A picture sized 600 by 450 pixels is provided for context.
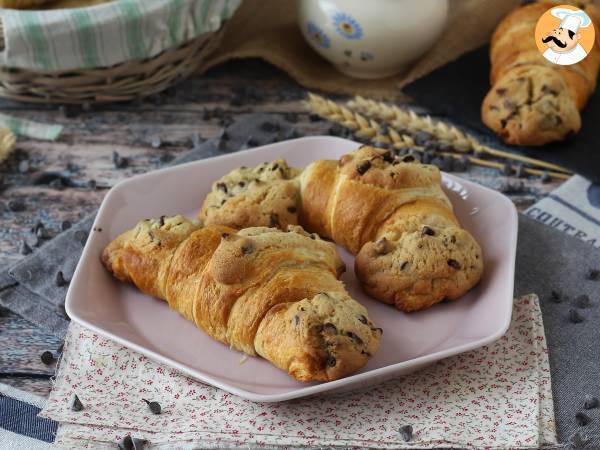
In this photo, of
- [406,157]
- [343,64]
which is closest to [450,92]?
[343,64]

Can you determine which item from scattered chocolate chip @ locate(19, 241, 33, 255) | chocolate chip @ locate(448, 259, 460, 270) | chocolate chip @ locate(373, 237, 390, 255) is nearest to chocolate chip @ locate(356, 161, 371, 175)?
chocolate chip @ locate(373, 237, 390, 255)

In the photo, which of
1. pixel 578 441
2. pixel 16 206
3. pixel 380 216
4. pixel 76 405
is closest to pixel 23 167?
pixel 16 206

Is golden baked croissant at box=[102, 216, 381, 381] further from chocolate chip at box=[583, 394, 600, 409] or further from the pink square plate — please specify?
chocolate chip at box=[583, 394, 600, 409]

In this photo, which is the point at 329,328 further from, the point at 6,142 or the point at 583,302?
the point at 6,142

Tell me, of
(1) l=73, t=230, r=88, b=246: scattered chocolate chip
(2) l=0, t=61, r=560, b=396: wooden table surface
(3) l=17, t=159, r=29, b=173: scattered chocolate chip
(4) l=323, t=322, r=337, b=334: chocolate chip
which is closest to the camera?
(4) l=323, t=322, r=337, b=334: chocolate chip

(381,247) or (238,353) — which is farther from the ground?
(381,247)

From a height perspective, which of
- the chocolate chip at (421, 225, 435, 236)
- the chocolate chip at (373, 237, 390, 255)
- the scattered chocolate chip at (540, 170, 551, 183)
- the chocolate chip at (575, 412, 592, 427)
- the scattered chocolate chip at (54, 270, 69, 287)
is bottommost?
the scattered chocolate chip at (54, 270, 69, 287)

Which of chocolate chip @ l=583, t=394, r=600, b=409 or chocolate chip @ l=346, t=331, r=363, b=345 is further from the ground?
chocolate chip @ l=346, t=331, r=363, b=345
